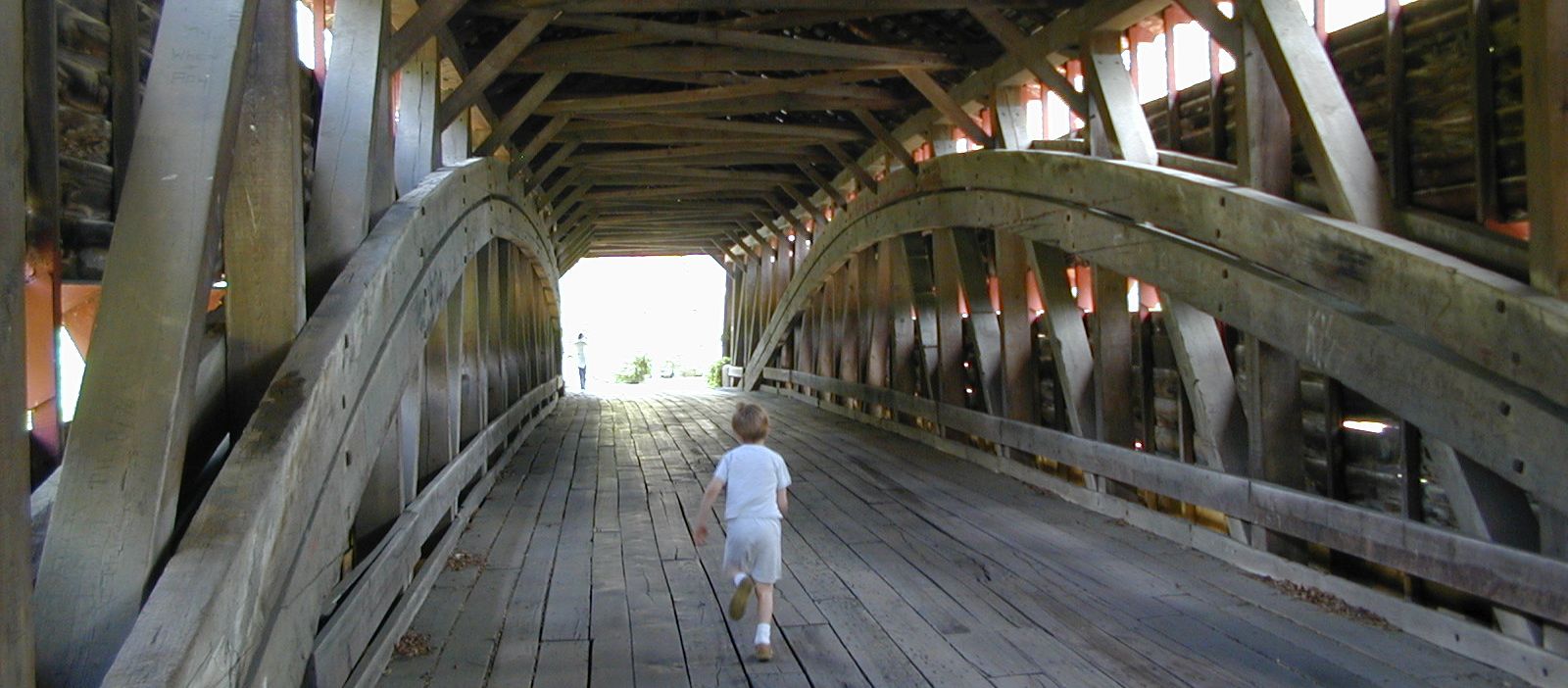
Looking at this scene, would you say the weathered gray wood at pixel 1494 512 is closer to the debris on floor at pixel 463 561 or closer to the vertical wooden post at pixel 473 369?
the debris on floor at pixel 463 561

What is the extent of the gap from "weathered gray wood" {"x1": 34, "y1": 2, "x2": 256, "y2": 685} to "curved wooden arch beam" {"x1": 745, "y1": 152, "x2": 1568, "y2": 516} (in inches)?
126

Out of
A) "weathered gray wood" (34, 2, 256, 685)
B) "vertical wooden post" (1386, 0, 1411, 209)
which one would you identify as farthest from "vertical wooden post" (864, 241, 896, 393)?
"weathered gray wood" (34, 2, 256, 685)

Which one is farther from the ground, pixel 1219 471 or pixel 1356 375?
pixel 1356 375

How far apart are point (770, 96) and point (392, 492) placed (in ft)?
18.4

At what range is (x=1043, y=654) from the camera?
353 centimetres

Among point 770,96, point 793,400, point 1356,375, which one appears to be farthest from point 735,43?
point 793,400

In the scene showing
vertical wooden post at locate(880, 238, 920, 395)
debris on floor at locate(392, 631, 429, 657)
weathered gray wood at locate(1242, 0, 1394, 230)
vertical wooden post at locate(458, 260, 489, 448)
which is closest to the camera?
debris on floor at locate(392, 631, 429, 657)

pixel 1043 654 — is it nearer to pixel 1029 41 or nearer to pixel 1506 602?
pixel 1506 602

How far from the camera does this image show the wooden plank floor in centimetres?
338

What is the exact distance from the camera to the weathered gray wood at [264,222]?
2566mm

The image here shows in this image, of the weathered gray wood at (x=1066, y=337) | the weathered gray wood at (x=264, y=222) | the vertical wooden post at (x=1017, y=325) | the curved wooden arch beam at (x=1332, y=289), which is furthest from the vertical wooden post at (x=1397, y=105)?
the weathered gray wood at (x=264, y=222)

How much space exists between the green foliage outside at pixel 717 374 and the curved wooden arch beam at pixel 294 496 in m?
17.4

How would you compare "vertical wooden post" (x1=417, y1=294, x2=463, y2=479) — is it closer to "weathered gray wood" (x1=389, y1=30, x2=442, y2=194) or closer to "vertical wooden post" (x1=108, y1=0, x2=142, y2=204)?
"weathered gray wood" (x1=389, y1=30, x2=442, y2=194)

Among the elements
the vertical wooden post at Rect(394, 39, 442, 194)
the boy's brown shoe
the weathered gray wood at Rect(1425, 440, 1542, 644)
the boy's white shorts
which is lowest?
the boy's brown shoe
